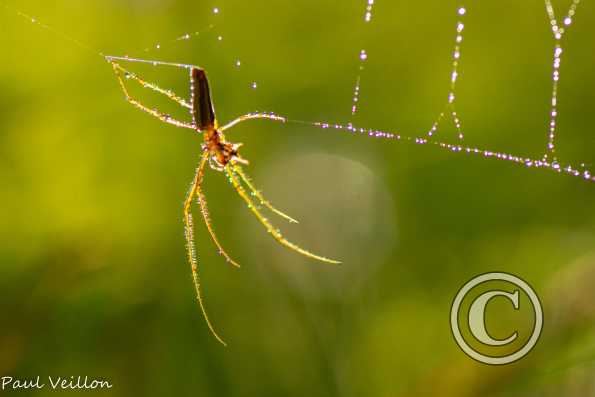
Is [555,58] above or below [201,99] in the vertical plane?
above

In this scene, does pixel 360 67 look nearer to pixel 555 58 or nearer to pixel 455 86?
pixel 455 86

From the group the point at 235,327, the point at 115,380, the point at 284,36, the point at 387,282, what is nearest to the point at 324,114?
the point at 284,36

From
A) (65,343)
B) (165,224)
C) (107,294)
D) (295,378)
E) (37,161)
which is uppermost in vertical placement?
(37,161)

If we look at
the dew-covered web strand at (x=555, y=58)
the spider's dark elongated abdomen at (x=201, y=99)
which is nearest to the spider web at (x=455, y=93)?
the dew-covered web strand at (x=555, y=58)

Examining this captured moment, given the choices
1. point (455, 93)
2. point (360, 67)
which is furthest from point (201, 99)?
point (455, 93)

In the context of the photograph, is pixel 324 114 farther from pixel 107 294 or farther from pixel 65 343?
pixel 65 343

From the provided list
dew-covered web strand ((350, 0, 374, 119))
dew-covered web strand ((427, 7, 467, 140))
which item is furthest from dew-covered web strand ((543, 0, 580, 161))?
dew-covered web strand ((350, 0, 374, 119))

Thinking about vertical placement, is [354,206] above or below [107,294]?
above
